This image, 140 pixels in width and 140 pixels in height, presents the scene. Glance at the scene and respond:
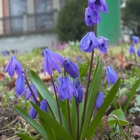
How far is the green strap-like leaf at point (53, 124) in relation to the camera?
108 centimetres

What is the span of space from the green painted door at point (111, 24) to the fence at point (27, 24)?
1006 centimetres

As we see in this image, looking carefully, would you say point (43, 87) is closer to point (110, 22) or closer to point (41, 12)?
point (110, 22)

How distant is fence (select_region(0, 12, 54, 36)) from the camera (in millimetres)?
18500

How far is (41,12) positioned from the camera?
19766 mm

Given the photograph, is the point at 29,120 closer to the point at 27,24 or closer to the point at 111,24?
the point at 111,24

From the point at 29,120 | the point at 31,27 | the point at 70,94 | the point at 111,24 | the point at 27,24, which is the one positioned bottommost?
the point at 31,27

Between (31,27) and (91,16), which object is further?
(31,27)

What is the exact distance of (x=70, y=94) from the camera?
108cm

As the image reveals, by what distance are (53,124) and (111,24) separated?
280 inches

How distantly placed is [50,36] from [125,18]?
13.7 feet

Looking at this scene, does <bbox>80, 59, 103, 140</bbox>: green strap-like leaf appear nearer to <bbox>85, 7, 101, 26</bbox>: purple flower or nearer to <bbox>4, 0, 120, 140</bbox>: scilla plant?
<bbox>4, 0, 120, 140</bbox>: scilla plant

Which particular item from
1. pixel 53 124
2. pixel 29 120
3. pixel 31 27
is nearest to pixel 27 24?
pixel 31 27

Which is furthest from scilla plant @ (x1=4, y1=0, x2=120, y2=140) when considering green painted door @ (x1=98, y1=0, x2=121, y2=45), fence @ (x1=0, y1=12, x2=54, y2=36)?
fence @ (x1=0, y1=12, x2=54, y2=36)

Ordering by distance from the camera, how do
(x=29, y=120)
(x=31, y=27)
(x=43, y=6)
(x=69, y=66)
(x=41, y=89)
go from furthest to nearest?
(x=43, y=6)
(x=31, y=27)
(x=41, y=89)
(x=29, y=120)
(x=69, y=66)
